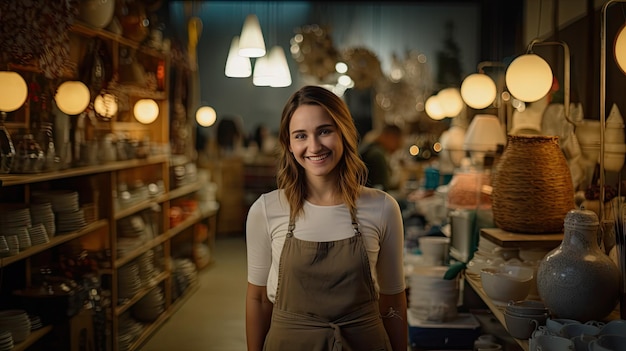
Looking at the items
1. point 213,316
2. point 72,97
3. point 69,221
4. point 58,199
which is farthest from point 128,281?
point 72,97

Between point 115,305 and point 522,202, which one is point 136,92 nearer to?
point 115,305

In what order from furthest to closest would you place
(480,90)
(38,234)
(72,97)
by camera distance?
(480,90) → (72,97) → (38,234)

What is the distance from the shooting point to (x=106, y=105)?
4789 millimetres

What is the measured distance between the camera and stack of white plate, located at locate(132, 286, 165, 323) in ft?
17.2

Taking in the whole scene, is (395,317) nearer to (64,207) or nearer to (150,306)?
(64,207)

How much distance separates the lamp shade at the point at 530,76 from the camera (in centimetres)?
334

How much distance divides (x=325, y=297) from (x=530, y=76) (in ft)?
5.62

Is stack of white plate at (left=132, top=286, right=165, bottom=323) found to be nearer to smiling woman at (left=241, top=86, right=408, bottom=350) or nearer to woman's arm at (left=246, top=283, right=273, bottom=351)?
woman's arm at (left=246, top=283, right=273, bottom=351)

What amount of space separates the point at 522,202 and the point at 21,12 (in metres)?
2.45

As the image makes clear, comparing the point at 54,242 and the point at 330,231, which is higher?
the point at 330,231

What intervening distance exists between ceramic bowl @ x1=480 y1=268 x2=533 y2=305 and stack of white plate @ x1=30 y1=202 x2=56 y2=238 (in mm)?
2427

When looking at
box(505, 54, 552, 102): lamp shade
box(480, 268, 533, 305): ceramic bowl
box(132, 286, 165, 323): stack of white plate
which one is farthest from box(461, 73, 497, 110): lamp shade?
box(132, 286, 165, 323): stack of white plate

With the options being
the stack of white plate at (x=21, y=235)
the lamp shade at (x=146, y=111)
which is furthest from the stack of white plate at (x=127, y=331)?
the lamp shade at (x=146, y=111)

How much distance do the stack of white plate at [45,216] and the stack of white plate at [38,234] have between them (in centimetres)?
4
